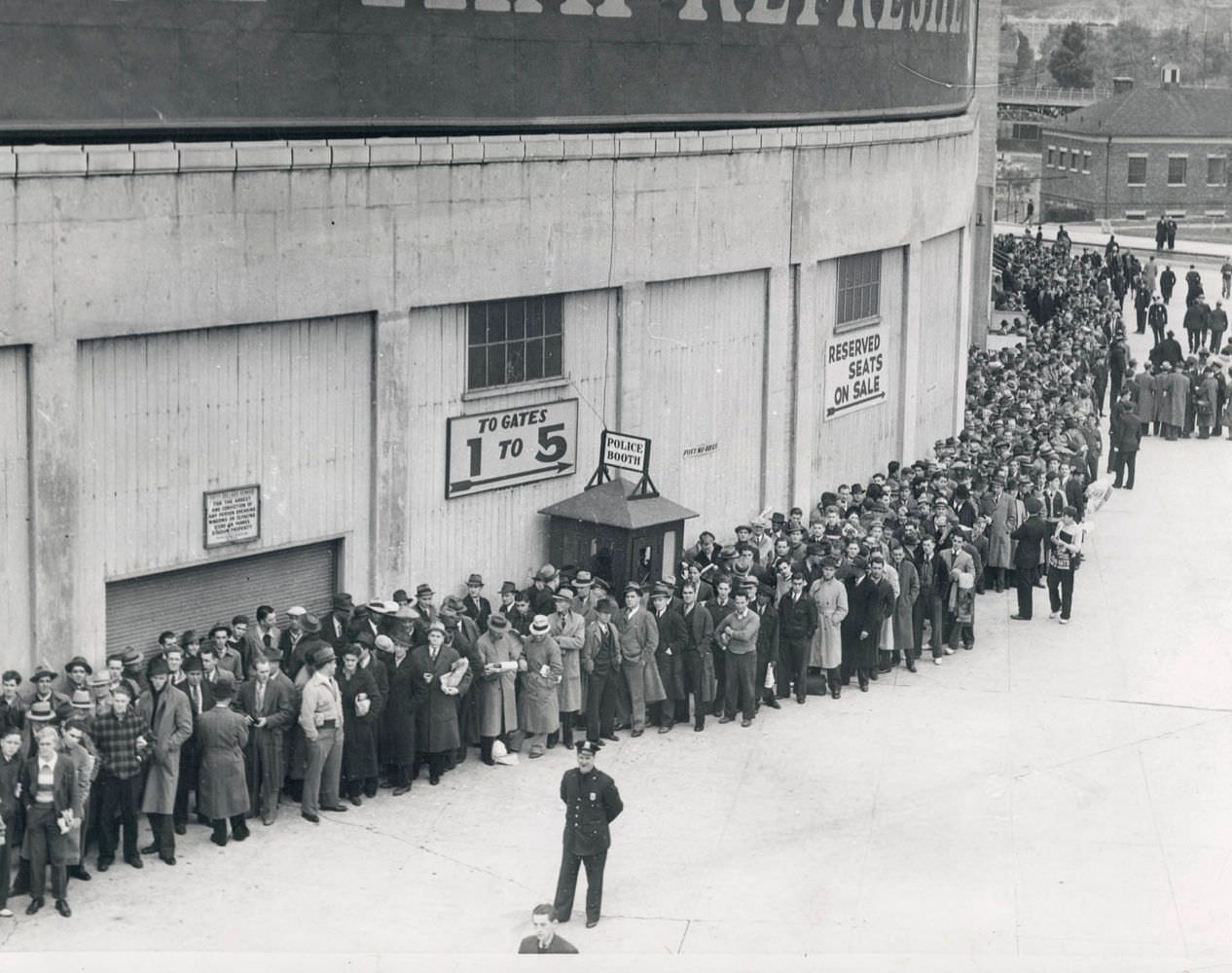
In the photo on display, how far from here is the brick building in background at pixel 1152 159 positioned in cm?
10006

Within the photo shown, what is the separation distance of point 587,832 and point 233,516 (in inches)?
238

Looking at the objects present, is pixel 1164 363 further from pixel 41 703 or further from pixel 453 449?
pixel 41 703

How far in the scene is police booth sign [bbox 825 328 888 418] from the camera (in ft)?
93.1

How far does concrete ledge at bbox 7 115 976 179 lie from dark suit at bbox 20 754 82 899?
521cm

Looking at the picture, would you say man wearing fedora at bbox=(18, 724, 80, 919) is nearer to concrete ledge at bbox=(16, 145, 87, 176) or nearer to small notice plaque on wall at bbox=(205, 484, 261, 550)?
small notice plaque on wall at bbox=(205, 484, 261, 550)

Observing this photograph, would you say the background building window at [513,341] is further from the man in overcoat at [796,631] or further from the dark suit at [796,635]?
the dark suit at [796,635]

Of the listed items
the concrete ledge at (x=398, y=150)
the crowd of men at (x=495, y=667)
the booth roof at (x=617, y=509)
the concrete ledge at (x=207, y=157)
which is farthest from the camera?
the booth roof at (x=617, y=509)

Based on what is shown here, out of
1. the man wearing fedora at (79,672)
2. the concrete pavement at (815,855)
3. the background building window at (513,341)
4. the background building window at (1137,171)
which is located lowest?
the concrete pavement at (815,855)

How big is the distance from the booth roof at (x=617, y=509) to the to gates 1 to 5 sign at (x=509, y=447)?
525 mm

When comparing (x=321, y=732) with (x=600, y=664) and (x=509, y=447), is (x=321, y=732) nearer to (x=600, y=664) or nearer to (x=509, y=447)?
(x=600, y=664)

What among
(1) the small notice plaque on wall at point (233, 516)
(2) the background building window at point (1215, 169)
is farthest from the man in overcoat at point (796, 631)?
(2) the background building window at point (1215, 169)

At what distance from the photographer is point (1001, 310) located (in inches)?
2239

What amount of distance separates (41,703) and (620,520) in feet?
25.6

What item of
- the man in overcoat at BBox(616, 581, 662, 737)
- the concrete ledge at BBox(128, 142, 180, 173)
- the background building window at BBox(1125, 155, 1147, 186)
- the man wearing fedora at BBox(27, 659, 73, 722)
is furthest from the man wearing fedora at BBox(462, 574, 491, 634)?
the background building window at BBox(1125, 155, 1147, 186)
